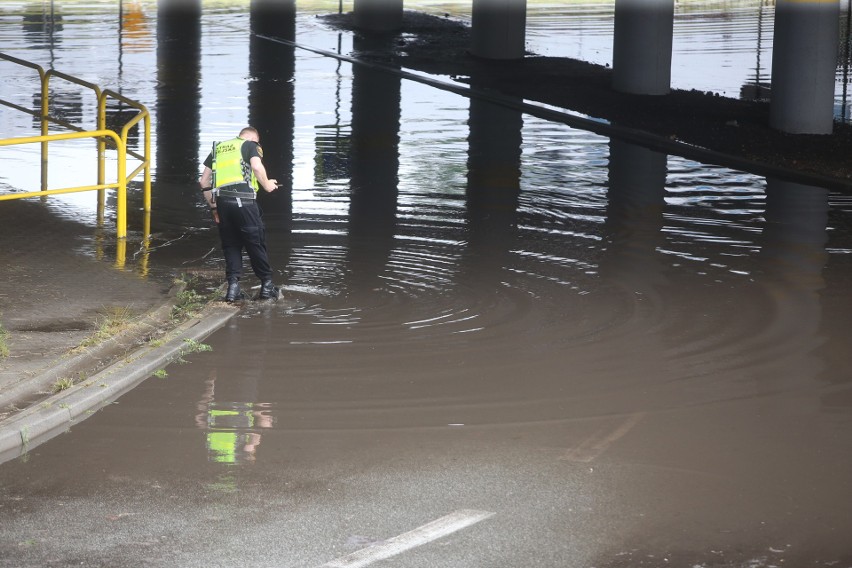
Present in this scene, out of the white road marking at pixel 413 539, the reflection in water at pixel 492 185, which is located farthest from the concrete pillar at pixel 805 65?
the white road marking at pixel 413 539

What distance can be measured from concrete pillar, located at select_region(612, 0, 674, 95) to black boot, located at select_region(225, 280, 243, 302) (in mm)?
16913

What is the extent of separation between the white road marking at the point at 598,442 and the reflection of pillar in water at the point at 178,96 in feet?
31.0

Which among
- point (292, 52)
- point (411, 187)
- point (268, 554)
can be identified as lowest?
point (268, 554)

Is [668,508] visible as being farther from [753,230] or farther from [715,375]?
[753,230]

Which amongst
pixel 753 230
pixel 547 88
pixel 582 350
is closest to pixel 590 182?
pixel 753 230

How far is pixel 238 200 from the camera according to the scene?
1115 centimetres

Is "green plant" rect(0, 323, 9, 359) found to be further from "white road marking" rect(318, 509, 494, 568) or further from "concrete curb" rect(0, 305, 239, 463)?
"white road marking" rect(318, 509, 494, 568)

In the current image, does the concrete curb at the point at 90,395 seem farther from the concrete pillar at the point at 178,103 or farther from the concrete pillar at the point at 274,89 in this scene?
the concrete pillar at the point at 178,103

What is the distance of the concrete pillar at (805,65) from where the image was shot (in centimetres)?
2116

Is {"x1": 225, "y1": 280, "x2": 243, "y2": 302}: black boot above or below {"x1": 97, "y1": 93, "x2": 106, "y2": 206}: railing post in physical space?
below

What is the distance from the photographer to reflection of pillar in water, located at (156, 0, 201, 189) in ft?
61.8

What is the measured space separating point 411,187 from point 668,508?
11.1 metres

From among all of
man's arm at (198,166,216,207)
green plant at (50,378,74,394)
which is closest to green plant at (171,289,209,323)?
man's arm at (198,166,216,207)

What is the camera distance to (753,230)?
15039 mm
